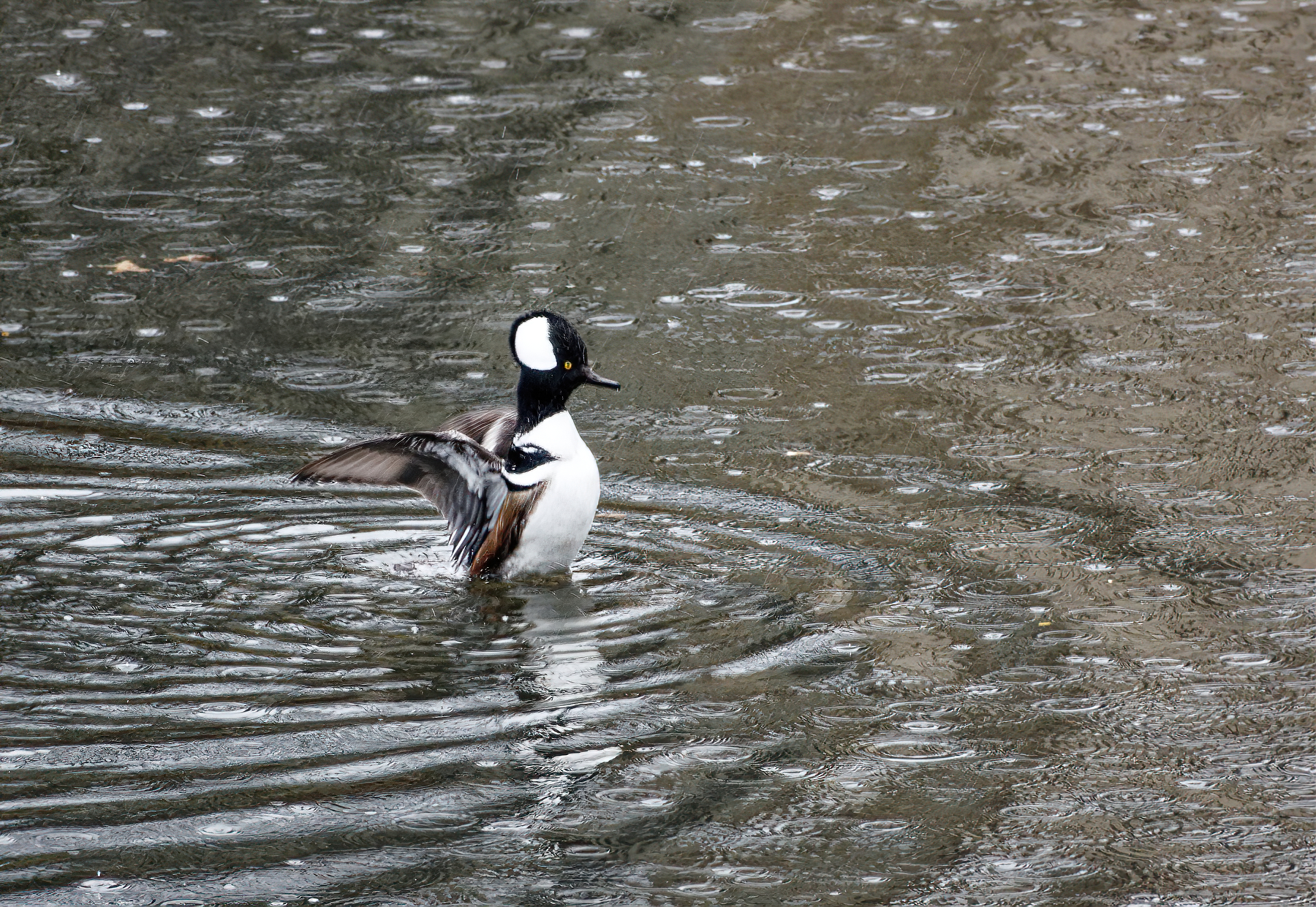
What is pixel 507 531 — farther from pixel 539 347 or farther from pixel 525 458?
pixel 539 347

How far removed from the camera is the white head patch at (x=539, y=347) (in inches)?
252

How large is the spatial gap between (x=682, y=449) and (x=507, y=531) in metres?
1.21

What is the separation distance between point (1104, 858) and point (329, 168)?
A: 787 centimetres

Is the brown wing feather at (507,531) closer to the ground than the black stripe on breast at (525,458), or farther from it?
closer to the ground

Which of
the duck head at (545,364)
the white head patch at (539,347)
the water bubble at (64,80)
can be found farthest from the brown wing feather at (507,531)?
the water bubble at (64,80)

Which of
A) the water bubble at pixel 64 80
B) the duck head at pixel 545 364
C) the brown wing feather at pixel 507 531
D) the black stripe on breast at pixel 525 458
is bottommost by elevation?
the brown wing feather at pixel 507 531

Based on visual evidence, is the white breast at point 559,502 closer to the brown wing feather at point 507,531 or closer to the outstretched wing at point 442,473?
the brown wing feather at point 507,531

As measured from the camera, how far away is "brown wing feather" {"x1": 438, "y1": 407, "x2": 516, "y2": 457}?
6.84 metres

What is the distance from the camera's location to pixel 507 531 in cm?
647

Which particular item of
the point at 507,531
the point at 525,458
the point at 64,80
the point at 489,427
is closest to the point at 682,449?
the point at 489,427

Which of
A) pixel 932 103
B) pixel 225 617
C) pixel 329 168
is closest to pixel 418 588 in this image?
pixel 225 617

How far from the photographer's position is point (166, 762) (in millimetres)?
4840

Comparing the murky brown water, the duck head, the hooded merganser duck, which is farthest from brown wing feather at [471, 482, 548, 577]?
the duck head

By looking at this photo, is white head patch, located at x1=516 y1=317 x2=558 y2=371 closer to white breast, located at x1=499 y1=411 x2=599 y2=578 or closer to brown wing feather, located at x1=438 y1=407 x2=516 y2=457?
white breast, located at x1=499 y1=411 x2=599 y2=578
